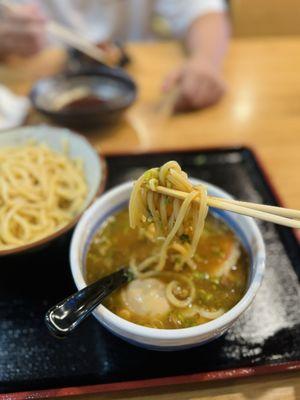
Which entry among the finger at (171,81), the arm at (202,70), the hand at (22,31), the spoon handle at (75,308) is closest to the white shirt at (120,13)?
the arm at (202,70)

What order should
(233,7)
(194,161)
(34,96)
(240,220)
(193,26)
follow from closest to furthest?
(240,220), (194,161), (34,96), (193,26), (233,7)

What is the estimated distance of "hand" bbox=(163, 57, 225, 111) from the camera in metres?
2.03

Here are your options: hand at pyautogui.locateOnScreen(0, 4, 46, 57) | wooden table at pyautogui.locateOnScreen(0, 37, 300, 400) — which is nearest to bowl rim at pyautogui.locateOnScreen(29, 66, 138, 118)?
wooden table at pyautogui.locateOnScreen(0, 37, 300, 400)

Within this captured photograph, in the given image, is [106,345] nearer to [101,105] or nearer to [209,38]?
[101,105]

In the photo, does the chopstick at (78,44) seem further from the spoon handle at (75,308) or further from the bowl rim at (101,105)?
the spoon handle at (75,308)

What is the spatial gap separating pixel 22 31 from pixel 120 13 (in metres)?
0.80

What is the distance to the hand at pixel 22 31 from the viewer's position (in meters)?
2.39

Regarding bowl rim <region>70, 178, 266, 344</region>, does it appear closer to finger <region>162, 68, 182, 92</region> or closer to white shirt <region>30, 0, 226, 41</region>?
finger <region>162, 68, 182, 92</region>

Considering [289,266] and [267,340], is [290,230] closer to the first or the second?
[289,266]

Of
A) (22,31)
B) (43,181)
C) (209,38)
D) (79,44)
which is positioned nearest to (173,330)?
(43,181)

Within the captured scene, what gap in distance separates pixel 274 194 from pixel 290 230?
0.63 feet

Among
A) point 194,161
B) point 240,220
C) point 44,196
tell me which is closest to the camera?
point 240,220

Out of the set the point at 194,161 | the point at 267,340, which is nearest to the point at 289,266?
the point at 267,340

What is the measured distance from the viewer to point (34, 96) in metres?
2.00
